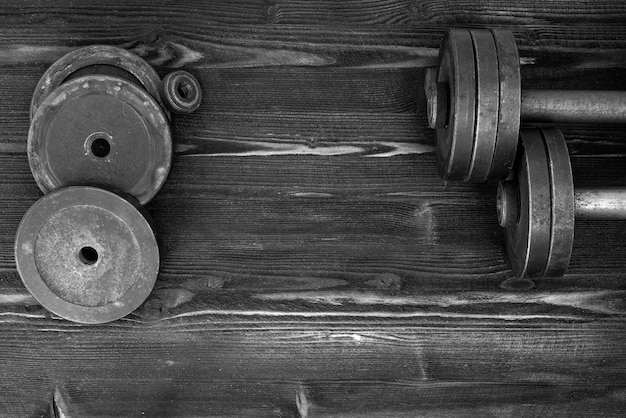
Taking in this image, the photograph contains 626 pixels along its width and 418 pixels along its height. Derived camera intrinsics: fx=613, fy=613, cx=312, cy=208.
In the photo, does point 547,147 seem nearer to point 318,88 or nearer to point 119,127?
point 318,88

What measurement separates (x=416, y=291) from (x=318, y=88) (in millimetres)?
586

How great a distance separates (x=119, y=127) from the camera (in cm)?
147

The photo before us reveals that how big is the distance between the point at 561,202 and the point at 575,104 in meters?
0.25

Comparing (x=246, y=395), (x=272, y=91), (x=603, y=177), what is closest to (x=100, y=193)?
(x=272, y=91)

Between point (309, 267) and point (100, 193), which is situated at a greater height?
point (100, 193)

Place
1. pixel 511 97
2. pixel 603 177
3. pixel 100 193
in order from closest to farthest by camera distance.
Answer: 1. pixel 511 97
2. pixel 100 193
3. pixel 603 177

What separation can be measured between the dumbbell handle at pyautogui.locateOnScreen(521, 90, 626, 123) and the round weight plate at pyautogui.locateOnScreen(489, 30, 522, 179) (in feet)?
0.35

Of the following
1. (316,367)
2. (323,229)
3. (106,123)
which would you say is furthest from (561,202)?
(106,123)

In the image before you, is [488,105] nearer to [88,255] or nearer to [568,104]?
[568,104]

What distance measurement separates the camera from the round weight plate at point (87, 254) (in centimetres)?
141

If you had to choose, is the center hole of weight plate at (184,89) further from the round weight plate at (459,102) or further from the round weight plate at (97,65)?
the round weight plate at (459,102)

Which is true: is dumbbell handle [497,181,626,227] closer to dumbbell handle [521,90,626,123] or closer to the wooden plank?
dumbbell handle [521,90,626,123]

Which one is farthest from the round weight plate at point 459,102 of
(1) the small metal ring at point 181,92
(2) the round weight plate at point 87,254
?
(2) the round weight plate at point 87,254

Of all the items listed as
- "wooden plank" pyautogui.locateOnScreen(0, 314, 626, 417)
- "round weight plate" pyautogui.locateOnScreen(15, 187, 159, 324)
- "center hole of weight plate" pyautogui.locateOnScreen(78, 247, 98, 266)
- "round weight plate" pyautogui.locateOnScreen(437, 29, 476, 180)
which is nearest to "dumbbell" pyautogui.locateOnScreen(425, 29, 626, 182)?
"round weight plate" pyautogui.locateOnScreen(437, 29, 476, 180)
